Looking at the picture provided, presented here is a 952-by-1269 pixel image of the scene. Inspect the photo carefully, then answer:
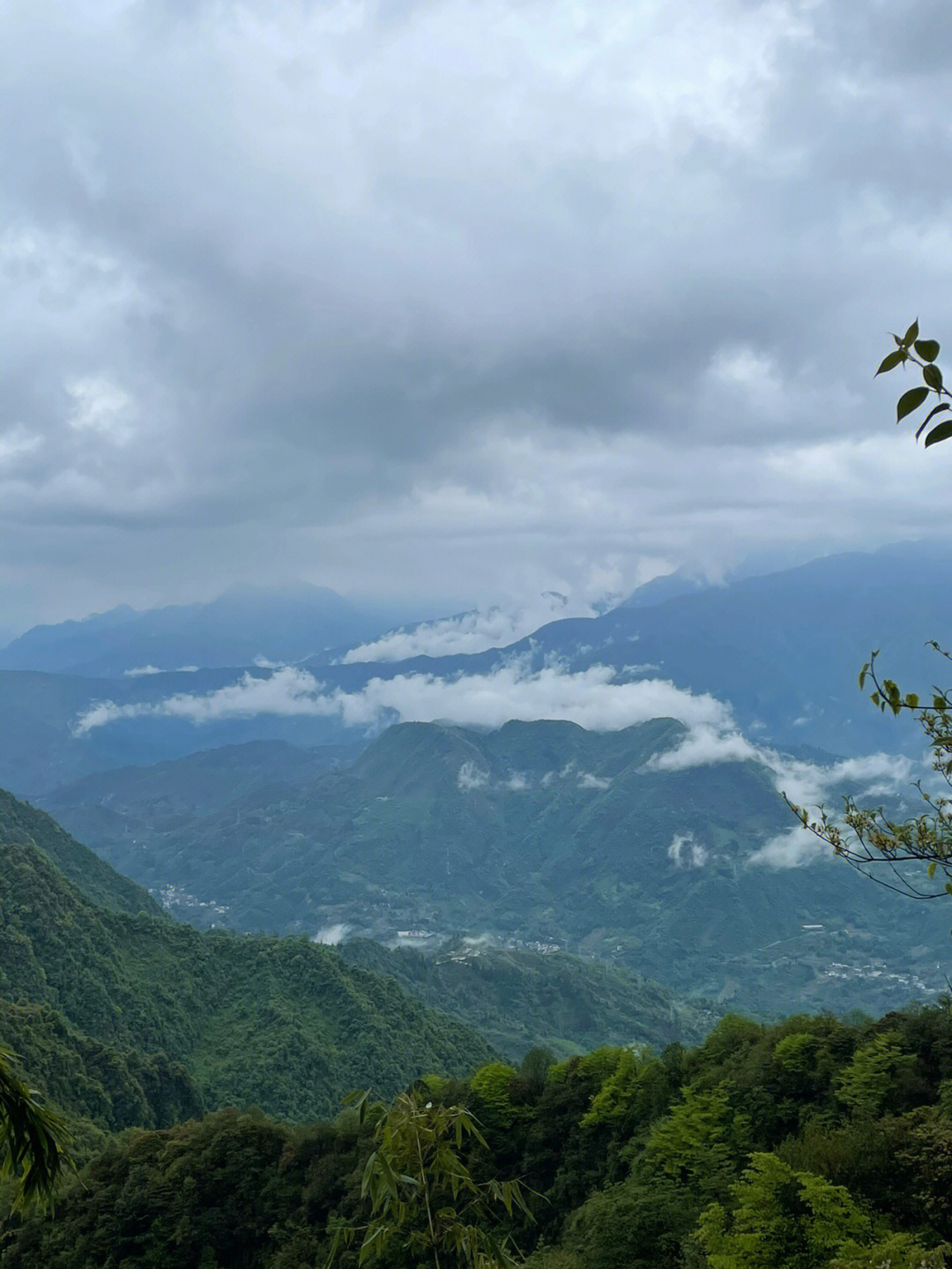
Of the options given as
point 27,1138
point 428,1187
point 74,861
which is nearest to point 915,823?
point 428,1187

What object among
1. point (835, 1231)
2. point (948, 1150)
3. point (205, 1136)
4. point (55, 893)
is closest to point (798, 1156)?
point (948, 1150)

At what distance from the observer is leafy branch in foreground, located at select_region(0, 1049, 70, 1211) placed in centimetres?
654

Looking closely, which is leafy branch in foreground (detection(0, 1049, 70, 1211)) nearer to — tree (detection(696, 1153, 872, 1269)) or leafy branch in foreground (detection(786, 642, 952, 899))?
leafy branch in foreground (detection(786, 642, 952, 899))

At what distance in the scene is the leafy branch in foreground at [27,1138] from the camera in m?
6.54

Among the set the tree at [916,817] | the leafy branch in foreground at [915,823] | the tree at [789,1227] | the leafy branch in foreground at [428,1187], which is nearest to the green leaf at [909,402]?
A: the tree at [916,817]

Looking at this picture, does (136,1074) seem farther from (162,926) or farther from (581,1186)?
(581,1186)

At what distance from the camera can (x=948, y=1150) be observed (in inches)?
758

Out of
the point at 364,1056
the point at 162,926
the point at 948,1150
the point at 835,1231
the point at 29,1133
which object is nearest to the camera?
the point at 29,1133

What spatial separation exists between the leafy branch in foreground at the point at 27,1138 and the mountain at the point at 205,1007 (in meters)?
81.2

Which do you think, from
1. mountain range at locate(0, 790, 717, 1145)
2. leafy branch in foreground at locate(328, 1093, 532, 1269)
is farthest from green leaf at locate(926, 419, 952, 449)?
mountain range at locate(0, 790, 717, 1145)

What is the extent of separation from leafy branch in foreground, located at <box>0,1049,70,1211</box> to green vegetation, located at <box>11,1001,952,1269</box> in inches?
430

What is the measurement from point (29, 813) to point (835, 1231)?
600ft

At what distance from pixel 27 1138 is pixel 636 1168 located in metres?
32.7

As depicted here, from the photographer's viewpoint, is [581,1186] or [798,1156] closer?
[798,1156]
